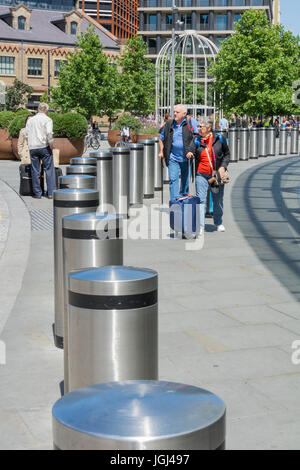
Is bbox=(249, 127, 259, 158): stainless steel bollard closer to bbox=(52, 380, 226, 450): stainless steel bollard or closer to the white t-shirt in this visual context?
the white t-shirt

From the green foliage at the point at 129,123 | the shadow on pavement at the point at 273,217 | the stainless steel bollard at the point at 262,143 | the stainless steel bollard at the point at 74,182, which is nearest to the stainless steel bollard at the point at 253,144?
the stainless steel bollard at the point at 262,143

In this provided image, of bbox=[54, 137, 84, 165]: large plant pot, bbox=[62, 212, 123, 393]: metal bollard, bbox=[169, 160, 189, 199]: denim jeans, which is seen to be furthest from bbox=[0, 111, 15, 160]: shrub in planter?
bbox=[62, 212, 123, 393]: metal bollard

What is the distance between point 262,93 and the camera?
1407 inches

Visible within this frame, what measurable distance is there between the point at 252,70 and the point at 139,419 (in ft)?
116

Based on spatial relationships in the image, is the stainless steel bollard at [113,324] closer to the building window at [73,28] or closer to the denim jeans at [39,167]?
the denim jeans at [39,167]

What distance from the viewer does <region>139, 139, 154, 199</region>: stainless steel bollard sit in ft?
48.9

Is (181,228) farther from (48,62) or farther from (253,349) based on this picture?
(48,62)

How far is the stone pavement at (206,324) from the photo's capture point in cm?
412

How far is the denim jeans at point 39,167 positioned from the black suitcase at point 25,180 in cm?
27

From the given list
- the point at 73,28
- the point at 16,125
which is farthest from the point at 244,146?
the point at 73,28

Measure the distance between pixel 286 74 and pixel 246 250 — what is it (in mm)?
30578

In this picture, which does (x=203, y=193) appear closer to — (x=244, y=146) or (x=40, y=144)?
(x=40, y=144)

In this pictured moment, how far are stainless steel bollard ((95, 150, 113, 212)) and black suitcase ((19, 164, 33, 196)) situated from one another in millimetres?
3521

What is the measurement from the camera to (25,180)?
14953 millimetres
